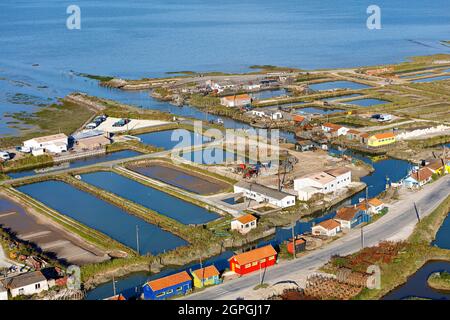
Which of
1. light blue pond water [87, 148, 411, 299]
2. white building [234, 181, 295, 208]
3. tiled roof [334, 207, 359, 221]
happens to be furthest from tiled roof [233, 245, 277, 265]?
white building [234, 181, 295, 208]

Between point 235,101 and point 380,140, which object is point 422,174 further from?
point 235,101

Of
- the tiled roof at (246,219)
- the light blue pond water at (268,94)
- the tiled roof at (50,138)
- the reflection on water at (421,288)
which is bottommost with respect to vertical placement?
the reflection on water at (421,288)

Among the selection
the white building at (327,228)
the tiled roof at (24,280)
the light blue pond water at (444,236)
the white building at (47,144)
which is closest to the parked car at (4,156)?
the white building at (47,144)

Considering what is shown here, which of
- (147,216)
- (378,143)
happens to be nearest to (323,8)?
(378,143)

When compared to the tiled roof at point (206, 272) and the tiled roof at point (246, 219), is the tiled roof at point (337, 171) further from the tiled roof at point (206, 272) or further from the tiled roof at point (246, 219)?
the tiled roof at point (206, 272)

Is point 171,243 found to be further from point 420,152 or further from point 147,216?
point 420,152

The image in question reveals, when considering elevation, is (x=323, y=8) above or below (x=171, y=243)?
above
